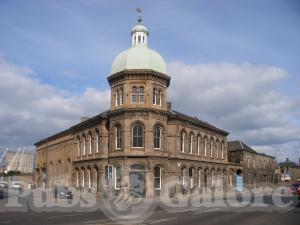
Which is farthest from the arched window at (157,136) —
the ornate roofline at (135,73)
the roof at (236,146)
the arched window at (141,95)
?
the roof at (236,146)

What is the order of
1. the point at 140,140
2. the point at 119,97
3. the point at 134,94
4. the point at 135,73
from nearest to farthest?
1. the point at 140,140
2. the point at 135,73
3. the point at 134,94
4. the point at 119,97

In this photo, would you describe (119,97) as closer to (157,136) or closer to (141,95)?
(141,95)

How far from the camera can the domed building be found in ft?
133

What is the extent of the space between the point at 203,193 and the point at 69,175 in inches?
698

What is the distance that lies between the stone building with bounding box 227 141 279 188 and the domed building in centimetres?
1763

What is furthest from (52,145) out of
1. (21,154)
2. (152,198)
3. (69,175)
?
(21,154)

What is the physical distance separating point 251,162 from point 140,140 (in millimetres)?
36643

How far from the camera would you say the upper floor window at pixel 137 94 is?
4156cm

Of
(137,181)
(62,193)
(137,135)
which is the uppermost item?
(137,135)

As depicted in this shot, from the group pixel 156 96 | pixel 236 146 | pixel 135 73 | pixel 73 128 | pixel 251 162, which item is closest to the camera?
pixel 135 73

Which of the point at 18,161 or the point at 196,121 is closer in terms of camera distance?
the point at 196,121

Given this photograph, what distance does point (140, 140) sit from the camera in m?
40.9

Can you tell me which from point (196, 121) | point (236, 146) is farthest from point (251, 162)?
point (196, 121)

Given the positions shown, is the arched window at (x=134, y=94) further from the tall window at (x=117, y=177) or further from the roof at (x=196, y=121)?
the tall window at (x=117, y=177)
